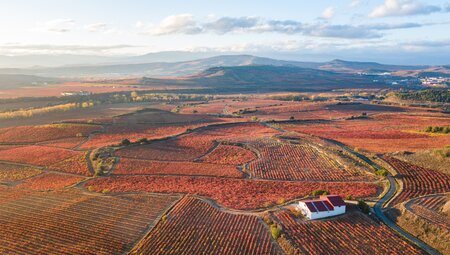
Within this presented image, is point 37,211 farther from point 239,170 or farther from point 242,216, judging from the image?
point 239,170

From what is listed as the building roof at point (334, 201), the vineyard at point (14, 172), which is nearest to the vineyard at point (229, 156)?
the building roof at point (334, 201)

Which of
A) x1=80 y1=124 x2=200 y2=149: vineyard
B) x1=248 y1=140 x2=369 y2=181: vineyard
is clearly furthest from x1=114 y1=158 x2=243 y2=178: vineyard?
x1=80 y1=124 x2=200 y2=149: vineyard

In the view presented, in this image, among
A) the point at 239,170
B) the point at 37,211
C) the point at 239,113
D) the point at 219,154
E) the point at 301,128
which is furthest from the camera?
the point at 239,113

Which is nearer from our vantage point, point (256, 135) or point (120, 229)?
point (120, 229)

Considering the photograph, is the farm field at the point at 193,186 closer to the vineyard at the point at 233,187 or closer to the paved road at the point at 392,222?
the vineyard at the point at 233,187

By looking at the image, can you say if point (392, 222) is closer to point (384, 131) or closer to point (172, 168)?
point (172, 168)

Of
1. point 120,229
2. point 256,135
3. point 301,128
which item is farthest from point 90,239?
point 301,128

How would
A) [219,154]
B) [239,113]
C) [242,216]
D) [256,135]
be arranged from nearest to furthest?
[242,216], [219,154], [256,135], [239,113]
